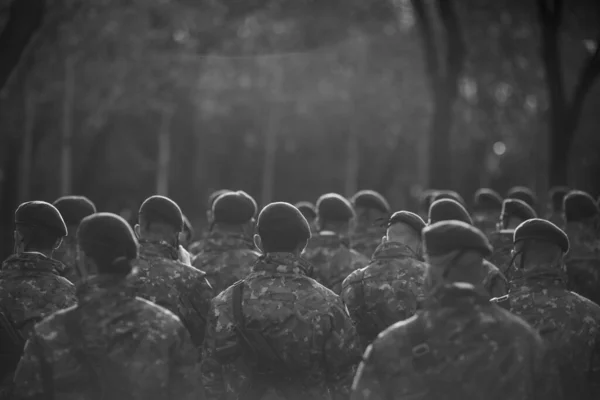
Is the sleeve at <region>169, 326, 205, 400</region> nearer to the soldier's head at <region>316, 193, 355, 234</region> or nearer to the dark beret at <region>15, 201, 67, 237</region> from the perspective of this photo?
the dark beret at <region>15, 201, 67, 237</region>

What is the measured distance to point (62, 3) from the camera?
21.1m

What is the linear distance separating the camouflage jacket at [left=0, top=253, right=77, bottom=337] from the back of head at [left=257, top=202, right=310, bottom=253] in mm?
1420

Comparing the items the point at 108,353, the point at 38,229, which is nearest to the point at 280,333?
the point at 108,353

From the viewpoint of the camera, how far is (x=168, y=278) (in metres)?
7.21

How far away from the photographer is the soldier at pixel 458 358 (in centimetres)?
484

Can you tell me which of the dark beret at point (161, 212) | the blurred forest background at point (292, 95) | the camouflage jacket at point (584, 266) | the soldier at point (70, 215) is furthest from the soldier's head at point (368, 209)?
the blurred forest background at point (292, 95)

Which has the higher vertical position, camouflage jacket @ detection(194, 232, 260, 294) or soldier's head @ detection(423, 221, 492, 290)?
soldier's head @ detection(423, 221, 492, 290)

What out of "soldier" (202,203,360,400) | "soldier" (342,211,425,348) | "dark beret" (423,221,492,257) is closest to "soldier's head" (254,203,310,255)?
"soldier" (202,203,360,400)

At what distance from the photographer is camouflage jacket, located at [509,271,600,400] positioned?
6.59 metres

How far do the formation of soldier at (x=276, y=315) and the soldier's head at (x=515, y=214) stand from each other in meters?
1.89

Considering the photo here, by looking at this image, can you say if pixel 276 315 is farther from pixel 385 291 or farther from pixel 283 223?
pixel 385 291

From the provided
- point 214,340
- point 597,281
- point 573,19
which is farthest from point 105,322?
point 573,19

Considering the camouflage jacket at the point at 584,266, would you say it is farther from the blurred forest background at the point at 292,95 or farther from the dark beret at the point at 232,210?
the blurred forest background at the point at 292,95

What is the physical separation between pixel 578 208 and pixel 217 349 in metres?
6.38
